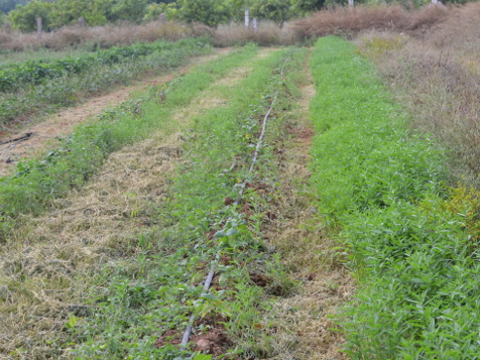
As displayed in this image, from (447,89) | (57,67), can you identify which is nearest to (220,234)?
(447,89)

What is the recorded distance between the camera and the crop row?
459 inches

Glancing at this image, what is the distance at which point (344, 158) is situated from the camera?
5695mm

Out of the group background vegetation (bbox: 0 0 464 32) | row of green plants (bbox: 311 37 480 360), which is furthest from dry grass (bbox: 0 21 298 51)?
row of green plants (bbox: 311 37 480 360)

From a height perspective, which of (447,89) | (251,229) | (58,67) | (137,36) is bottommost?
(251,229)

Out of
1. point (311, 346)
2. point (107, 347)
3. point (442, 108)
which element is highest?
point (442, 108)

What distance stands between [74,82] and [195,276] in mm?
10299

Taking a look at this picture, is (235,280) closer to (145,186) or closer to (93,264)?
(93,264)

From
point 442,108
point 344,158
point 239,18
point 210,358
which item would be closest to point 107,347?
point 210,358

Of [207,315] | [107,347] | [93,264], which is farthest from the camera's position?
[93,264]

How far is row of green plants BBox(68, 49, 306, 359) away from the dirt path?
277 cm

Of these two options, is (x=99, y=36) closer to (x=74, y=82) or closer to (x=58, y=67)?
(x=58, y=67)

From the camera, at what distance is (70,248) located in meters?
4.50

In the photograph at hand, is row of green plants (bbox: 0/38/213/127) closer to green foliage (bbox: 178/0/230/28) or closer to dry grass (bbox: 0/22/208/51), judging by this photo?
dry grass (bbox: 0/22/208/51)

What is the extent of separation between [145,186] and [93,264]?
1.89 meters
